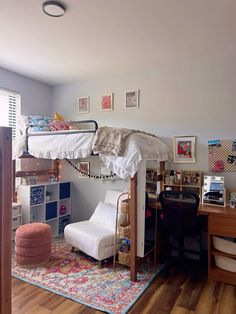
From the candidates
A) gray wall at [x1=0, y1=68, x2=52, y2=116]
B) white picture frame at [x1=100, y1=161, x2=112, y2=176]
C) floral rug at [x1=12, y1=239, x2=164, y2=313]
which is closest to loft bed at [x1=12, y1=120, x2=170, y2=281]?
floral rug at [x1=12, y1=239, x2=164, y2=313]

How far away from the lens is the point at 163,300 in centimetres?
233

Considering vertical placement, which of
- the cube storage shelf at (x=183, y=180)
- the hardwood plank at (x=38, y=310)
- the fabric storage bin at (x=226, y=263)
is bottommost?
the hardwood plank at (x=38, y=310)

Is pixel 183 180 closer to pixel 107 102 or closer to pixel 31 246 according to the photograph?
pixel 107 102

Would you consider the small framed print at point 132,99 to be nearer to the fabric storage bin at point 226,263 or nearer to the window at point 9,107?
the window at point 9,107

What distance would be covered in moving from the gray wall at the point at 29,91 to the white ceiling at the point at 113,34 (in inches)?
7.3

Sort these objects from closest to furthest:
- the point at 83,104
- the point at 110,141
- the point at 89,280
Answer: the point at 110,141
the point at 89,280
the point at 83,104

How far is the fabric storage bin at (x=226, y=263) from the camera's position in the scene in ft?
8.68

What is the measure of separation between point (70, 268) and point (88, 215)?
4.62 ft

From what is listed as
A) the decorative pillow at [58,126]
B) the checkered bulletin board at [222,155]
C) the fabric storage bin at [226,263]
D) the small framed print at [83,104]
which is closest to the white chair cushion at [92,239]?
the fabric storage bin at [226,263]

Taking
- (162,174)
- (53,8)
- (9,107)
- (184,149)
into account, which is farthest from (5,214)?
(9,107)

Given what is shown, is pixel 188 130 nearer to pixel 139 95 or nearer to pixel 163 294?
pixel 139 95

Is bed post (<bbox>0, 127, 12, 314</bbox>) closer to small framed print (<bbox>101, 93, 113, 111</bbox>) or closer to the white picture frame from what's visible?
the white picture frame

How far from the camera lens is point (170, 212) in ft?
9.07

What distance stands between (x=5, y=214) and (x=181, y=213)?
205cm
